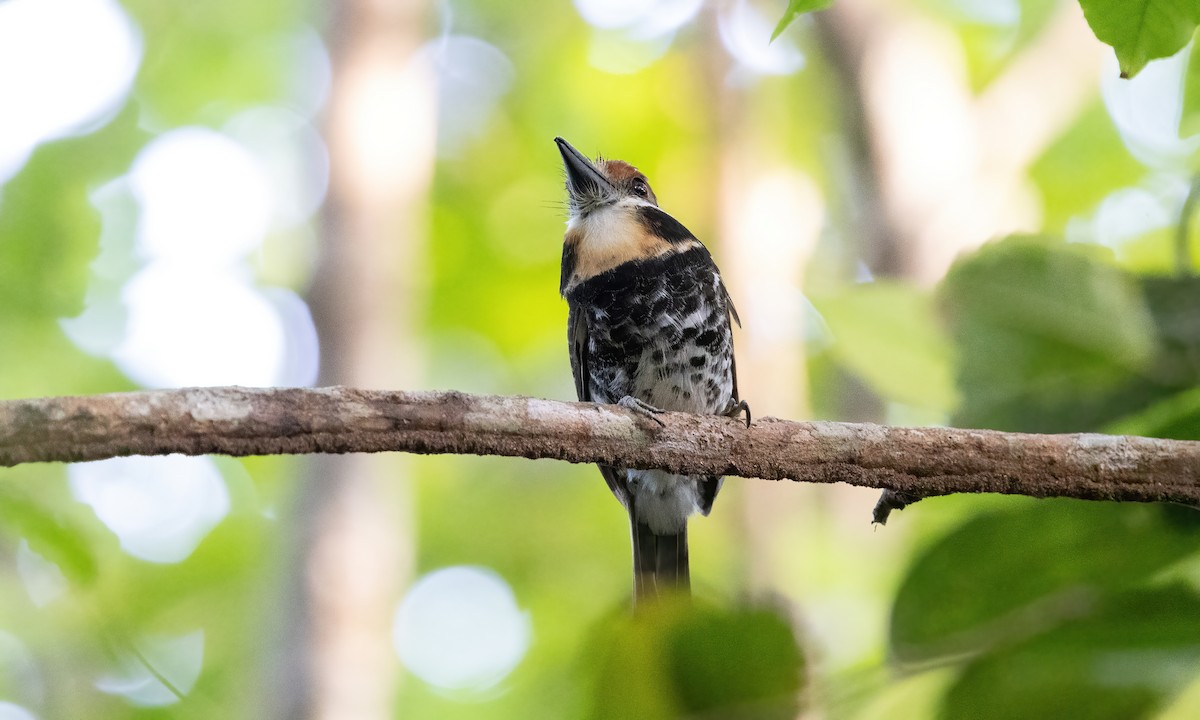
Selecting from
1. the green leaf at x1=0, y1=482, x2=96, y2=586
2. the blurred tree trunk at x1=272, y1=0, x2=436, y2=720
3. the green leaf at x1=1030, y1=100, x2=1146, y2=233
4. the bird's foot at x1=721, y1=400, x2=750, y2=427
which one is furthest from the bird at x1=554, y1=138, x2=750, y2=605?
the green leaf at x1=1030, y1=100, x2=1146, y2=233

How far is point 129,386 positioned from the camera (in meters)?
4.99

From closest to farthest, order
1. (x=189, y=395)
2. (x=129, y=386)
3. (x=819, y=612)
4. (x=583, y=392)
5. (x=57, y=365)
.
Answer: (x=189, y=395), (x=583, y=392), (x=819, y=612), (x=57, y=365), (x=129, y=386)

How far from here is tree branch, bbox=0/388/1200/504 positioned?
3.74 feet

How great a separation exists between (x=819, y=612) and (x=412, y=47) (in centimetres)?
254

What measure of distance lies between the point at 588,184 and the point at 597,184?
0.03 meters

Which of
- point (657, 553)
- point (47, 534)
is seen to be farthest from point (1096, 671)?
point (657, 553)

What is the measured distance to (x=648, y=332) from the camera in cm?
273

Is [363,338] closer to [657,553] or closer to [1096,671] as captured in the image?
[657,553]

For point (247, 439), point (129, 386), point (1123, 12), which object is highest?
point (129, 386)

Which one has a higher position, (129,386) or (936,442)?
(129,386)

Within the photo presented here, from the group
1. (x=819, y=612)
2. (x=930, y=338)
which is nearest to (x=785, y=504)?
(x=819, y=612)

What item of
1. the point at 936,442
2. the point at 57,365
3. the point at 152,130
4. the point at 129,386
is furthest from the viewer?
the point at 152,130

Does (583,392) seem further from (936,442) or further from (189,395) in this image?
(189,395)

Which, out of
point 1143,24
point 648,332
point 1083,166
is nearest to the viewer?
point 1143,24
